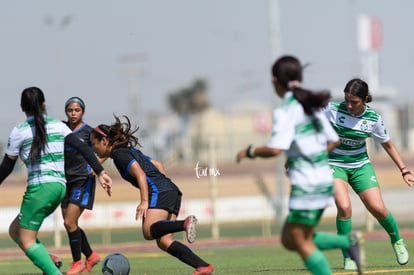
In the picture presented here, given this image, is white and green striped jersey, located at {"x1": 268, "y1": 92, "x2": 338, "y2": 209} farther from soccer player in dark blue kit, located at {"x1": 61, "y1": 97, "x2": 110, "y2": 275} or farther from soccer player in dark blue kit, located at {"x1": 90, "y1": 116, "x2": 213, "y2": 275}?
soccer player in dark blue kit, located at {"x1": 61, "y1": 97, "x2": 110, "y2": 275}

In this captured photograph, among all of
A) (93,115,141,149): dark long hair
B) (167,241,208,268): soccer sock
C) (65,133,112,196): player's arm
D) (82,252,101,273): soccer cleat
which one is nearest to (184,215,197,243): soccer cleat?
(167,241,208,268): soccer sock

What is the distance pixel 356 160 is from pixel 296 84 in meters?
4.43

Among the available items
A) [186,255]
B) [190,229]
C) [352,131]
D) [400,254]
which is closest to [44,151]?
[190,229]

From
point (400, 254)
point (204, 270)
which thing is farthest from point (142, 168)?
point (400, 254)

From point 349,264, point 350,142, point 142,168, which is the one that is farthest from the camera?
point 350,142

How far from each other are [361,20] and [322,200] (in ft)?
206

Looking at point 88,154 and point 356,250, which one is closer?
point 356,250

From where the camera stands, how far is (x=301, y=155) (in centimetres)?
865

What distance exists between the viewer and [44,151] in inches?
407

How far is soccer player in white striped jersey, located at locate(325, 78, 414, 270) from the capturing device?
1258cm

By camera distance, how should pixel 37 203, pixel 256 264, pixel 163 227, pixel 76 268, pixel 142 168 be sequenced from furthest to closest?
pixel 256 264 < pixel 76 268 < pixel 142 168 < pixel 163 227 < pixel 37 203

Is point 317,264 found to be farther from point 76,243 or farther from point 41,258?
point 76,243

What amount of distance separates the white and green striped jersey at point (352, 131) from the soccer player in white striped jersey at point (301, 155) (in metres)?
4.01

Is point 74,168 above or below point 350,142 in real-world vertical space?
below
